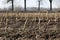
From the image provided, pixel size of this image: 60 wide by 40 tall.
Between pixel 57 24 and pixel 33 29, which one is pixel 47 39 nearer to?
pixel 33 29

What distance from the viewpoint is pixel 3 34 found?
12.4 feet

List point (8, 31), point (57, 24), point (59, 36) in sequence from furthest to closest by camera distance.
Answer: point (57, 24) < point (8, 31) < point (59, 36)

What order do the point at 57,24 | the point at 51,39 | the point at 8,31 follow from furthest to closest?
the point at 57,24 → the point at 8,31 → the point at 51,39

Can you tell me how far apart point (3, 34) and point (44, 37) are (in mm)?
731

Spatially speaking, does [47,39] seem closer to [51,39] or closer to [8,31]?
[51,39]

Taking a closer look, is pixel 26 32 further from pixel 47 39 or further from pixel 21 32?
pixel 47 39

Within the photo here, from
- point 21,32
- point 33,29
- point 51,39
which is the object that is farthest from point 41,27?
point 51,39

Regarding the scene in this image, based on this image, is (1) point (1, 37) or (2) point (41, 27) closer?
(1) point (1, 37)

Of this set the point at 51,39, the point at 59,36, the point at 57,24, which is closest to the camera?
the point at 51,39

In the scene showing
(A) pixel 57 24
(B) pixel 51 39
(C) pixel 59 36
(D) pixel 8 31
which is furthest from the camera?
(A) pixel 57 24

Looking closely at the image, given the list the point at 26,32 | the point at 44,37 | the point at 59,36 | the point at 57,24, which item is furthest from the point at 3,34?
the point at 57,24

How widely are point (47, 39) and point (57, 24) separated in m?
1.13

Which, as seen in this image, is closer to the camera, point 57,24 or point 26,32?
point 26,32

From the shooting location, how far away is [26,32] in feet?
12.5
